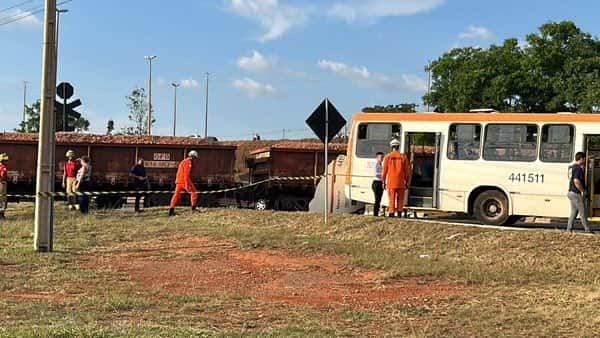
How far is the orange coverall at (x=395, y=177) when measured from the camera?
1608 cm

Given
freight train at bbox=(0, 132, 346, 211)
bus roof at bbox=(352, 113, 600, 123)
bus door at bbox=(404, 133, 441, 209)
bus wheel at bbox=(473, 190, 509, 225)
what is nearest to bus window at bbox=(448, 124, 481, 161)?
bus roof at bbox=(352, 113, 600, 123)

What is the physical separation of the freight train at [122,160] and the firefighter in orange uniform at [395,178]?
39.8ft

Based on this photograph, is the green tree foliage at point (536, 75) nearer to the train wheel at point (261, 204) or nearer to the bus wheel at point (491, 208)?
the train wheel at point (261, 204)

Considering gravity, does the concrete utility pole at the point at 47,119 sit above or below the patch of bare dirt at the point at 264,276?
above

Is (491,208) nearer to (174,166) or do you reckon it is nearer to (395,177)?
(395,177)

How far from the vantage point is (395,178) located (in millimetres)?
16109

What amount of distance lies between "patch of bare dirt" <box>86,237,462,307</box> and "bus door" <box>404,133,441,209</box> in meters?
5.78

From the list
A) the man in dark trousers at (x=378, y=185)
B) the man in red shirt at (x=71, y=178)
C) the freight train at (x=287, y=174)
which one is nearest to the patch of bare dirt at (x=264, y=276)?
the man in dark trousers at (x=378, y=185)

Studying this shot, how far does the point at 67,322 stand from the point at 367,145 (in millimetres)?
12345

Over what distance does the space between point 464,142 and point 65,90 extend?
8992 mm

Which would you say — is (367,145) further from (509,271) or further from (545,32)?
(545,32)

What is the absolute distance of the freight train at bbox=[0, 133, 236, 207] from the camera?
27562mm

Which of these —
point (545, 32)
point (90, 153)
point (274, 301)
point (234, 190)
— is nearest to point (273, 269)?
point (274, 301)

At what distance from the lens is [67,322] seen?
705 centimetres
